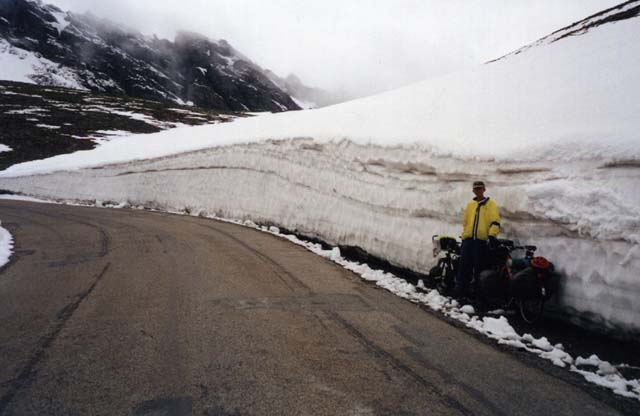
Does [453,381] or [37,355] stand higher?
[453,381]

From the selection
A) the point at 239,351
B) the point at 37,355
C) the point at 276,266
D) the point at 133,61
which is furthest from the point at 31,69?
the point at 239,351

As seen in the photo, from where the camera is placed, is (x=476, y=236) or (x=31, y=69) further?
(x=31, y=69)

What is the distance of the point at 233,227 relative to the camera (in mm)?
12633

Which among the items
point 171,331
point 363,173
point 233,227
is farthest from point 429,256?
point 233,227

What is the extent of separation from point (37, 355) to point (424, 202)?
6.24 m

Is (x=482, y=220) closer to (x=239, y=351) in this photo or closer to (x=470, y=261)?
(x=470, y=261)

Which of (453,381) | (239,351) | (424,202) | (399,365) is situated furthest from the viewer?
(424,202)

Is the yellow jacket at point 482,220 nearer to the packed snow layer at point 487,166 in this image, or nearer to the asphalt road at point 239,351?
the packed snow layer at point 487,166

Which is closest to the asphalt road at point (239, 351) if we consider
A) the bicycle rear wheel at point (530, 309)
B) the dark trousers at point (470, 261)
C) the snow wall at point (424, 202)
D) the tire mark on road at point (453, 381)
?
the tire mark on road at point (453, 381)

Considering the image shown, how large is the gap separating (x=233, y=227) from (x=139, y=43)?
188m

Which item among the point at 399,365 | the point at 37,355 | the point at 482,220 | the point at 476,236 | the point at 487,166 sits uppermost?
the point at 487,166

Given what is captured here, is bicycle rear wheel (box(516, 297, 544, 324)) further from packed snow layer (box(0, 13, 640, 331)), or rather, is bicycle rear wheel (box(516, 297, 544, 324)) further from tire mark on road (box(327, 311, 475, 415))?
tire mark on road (box(327, 311, 475, 415))

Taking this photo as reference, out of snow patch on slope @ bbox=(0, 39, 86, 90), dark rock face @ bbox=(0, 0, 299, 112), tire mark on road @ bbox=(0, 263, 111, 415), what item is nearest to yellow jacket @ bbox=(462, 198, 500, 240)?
tire mark on road @ bbox=(0, 263, 111, 415)

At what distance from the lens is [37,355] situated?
11.7 ft
